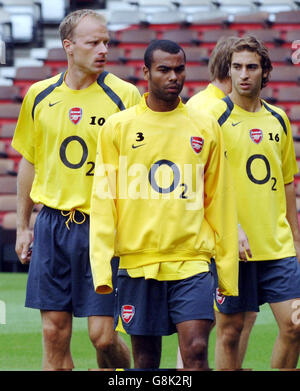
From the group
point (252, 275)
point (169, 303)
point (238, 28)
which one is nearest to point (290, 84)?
point (238, 28)

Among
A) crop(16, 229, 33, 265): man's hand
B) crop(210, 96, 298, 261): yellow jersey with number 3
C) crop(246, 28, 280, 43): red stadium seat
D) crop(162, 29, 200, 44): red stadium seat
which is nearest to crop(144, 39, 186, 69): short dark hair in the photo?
crop(210, 96, 298, 261): yellow jersey with number 3

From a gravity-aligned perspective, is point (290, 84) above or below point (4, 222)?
above

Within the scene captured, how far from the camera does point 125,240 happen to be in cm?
475

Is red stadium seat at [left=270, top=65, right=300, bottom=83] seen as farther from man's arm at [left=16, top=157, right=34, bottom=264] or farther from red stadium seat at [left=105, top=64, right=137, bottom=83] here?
man's arm at [left=16, top=157, right=34, bottom=264]

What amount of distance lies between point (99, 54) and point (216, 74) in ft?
4.22

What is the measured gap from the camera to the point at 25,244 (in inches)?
219

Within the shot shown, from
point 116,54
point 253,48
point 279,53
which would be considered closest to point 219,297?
point 253,48

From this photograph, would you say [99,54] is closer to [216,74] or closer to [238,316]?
[216,74]

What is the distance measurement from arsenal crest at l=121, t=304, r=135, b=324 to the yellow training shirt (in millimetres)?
195

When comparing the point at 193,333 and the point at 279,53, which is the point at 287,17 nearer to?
the point at 279,53

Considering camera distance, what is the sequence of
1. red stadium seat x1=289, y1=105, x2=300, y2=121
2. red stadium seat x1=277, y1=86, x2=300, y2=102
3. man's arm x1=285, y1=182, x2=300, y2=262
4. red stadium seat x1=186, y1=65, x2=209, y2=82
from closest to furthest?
man's arm x1=285, y1=182, x2=300, y2=262
red stadium seat x1=289, y1=105, x2=300, y2=121
red stadium seat x1=277, y1=86, x2=300, y2=102
red stadium seat x1=186, y1=65, x2=209, y2=82

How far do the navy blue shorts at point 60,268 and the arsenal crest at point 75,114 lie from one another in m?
0.52

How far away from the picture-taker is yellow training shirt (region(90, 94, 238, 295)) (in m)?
4.64

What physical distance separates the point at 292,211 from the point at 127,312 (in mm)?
1515
